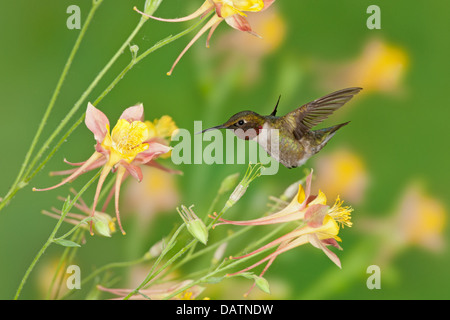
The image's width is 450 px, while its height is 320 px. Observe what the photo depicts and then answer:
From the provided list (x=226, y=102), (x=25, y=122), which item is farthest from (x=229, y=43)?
(x=25, y=122)

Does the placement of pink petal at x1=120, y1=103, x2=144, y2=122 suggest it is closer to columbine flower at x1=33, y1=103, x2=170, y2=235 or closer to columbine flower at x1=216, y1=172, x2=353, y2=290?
columbine flower at x1=33, y1=103, x2=170, y2=235

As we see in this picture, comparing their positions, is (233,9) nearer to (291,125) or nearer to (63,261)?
(291,125)

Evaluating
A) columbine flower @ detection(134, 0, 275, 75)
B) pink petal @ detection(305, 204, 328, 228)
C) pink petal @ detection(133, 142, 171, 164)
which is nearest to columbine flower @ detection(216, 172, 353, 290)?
pink petal @ detection(305, 204, 328, 228)

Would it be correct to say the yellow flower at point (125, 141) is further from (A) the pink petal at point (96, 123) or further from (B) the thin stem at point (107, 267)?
(B) the thin stem at point (107, 267)

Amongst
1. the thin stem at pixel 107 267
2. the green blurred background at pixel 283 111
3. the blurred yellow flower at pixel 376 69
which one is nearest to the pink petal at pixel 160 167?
the green blurred background at pixel 283 111

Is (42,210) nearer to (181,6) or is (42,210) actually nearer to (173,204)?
(173,204)

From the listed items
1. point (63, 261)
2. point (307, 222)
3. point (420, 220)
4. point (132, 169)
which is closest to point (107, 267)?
point (63, 261)
